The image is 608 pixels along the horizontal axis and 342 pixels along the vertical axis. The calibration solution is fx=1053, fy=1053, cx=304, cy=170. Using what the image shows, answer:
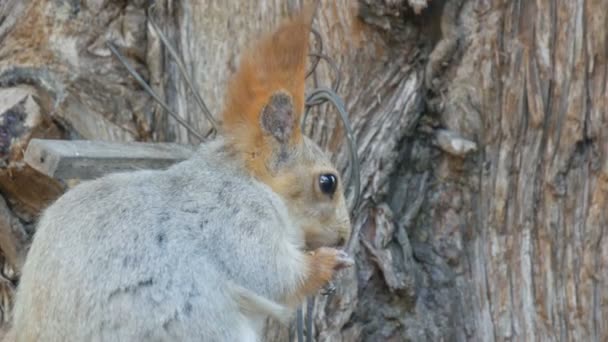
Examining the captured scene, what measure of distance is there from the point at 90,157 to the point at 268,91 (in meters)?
0.38

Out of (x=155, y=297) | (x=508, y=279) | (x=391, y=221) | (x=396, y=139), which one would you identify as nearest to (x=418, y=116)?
(x=396, y=139)

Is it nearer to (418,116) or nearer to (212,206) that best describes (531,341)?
(418,116)

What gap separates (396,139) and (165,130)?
539mm

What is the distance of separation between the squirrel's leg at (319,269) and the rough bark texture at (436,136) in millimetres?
270

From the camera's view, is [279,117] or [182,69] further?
[182,69]

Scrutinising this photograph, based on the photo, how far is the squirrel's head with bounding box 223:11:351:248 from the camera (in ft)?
5.64

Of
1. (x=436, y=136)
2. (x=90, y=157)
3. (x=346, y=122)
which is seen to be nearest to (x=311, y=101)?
(x=346, y=122)

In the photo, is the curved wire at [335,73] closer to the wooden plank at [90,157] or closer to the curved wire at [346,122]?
the curved wire at [346,122]

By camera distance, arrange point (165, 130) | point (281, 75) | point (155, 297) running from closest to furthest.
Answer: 1. point (155, 297)
2. point (281, 75)
3. point (165, 130)

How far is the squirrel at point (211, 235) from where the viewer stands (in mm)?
1626

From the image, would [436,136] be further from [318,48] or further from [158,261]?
[158,261]

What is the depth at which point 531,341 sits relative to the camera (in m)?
2.06

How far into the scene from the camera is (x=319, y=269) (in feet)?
5.87

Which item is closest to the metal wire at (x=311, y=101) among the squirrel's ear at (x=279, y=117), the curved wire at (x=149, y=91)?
the curved wire at (x=149, y=91)
